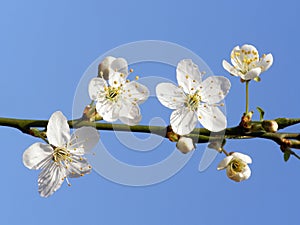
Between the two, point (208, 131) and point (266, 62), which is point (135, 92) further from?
point (266, 62)

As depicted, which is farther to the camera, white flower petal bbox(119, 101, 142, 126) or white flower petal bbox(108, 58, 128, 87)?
white flower petal bbox(108, 58, 128, 87)

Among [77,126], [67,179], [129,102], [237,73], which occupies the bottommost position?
[67,179]

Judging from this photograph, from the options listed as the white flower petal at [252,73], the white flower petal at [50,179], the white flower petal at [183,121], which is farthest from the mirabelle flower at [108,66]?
the white flower petal at [252,73]

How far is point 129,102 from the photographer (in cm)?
208

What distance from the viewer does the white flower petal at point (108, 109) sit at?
1972 mm

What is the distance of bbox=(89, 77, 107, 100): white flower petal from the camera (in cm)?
207

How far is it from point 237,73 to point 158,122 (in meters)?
0.51

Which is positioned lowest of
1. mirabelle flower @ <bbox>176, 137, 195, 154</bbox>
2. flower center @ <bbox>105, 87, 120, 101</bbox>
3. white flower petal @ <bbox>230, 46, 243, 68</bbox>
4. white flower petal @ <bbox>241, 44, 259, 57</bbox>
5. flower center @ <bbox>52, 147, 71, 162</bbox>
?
mirabelle flower @ <bbox>176, 137, 195, 154</bbox>

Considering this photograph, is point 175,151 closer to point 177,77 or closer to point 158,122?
point 158,122

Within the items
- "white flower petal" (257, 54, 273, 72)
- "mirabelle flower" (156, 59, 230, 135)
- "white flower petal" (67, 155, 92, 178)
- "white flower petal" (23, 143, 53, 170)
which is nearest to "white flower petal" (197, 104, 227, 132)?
"mirabelle flower" (156, 59, 230, 135)

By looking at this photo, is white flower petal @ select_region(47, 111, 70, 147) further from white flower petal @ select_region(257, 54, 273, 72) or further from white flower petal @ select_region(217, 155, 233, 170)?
white flower petal @ select_region(257, 54, 273, 72)

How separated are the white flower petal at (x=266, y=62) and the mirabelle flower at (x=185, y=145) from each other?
2.09ft

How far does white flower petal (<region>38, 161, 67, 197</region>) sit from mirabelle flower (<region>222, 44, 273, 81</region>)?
0.97 m

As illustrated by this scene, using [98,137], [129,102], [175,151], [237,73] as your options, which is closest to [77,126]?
[98,137]
